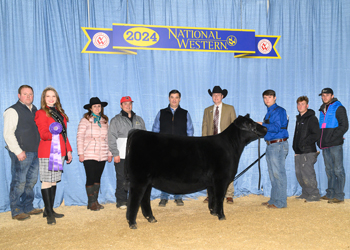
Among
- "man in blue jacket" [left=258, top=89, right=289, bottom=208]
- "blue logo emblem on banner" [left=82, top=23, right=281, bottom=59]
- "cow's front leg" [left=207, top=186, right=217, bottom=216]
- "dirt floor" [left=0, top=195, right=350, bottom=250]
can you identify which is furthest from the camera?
"blue logo emblem on banner" [left=82, top=23, right=281, bottom=59]

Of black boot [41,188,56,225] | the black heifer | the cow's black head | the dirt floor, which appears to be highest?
the cow's black head

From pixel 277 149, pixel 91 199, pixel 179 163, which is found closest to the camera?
pixel 179 163

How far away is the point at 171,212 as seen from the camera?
13.3 ft

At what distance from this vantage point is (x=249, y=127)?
143 inches

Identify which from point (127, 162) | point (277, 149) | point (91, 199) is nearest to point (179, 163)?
point (127, 162)

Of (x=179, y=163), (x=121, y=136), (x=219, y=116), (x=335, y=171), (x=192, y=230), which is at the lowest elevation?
(x=192, y=230)

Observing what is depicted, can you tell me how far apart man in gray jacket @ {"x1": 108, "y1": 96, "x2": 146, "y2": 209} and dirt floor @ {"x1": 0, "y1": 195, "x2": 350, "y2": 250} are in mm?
291

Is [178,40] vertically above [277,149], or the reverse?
[178,40]

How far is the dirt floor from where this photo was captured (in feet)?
9.04

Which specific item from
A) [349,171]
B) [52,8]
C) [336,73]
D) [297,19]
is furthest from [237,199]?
[52,8]

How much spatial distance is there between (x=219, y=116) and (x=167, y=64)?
1.42 metres

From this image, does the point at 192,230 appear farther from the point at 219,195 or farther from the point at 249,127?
the point at 249,127

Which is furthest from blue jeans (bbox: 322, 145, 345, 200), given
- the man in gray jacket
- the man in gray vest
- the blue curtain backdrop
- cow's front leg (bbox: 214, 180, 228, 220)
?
the man in gray vest

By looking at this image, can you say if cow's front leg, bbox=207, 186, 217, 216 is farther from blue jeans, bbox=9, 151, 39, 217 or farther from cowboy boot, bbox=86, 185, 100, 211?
blue jeans, bbox=9, 151, 39, 217
